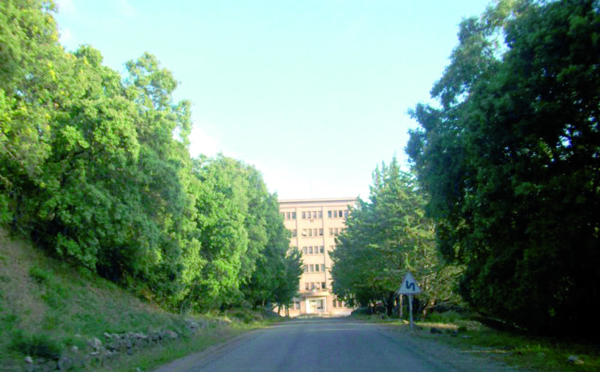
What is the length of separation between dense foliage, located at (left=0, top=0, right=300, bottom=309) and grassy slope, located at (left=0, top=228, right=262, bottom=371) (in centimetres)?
117

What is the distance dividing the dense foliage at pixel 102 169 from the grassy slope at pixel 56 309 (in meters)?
1.17

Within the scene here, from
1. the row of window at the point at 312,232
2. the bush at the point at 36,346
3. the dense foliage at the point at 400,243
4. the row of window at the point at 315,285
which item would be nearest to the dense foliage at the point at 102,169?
the bush at the point at 36,346

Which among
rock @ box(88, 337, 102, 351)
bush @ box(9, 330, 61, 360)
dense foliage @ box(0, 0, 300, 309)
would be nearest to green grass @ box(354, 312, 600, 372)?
rock @ box(88, 337, 102, 351)

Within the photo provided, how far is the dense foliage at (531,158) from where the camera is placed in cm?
1176

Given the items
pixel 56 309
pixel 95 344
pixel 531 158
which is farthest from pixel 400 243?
pixel 95 344

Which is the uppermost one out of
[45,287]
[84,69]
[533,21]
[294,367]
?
[84,69]

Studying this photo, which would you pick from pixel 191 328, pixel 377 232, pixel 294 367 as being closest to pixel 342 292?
pixel 377 232

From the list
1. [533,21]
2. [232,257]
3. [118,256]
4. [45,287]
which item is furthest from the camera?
[232,257]

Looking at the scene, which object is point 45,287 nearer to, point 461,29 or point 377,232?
point 461,29

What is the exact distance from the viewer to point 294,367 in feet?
40.1

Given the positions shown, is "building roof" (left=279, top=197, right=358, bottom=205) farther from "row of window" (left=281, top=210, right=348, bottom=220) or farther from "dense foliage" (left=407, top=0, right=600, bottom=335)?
"dense foliage" (left=407, top=0, right=600, bottom=335)

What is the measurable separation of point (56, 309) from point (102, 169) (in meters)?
6.33

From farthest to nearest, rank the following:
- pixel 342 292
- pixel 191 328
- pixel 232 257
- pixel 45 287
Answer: pixel 342 292
pixel 232 257
pixel 191 328
pixel 45 287

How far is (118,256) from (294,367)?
670 inches
